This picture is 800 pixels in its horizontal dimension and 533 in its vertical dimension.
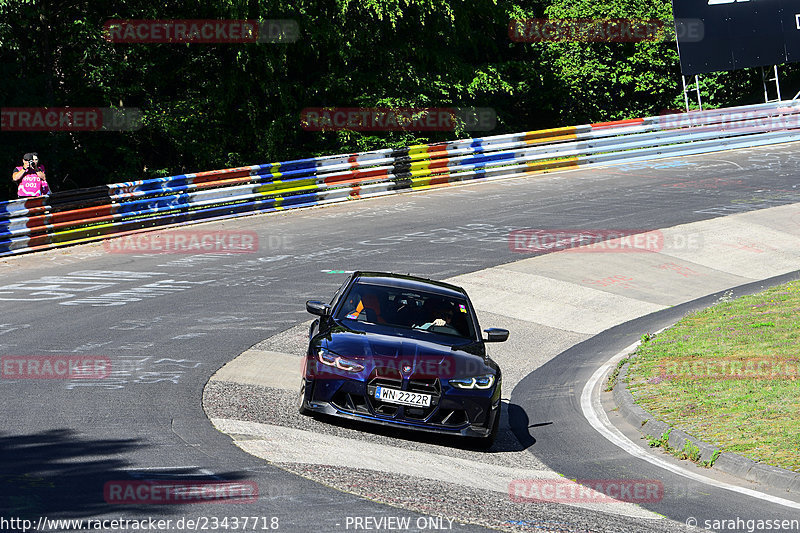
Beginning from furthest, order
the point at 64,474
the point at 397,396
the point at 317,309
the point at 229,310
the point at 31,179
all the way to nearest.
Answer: the point at 31,179 → the point at 229,310 → the point at 317,309 → the point at 397,396 → the point at 64,474

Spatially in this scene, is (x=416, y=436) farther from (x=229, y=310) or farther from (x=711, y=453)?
(x=229, y=310)

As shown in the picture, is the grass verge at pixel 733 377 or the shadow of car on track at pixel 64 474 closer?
the shadow of car on track at pixel 64 474

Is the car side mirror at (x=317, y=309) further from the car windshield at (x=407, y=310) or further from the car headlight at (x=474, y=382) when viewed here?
the car headlight at (x=474, y=382)

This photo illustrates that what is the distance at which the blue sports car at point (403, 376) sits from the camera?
31.1ft

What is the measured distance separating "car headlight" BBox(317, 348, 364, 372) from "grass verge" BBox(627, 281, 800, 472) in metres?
3.55

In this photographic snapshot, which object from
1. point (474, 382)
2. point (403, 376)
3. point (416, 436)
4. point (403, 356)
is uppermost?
point (403, 356)

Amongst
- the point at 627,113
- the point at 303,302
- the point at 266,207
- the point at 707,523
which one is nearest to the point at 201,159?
the point at 266,207

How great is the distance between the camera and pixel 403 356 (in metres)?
9.71

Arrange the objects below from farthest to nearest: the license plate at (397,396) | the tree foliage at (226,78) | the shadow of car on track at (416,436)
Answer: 1. the tree foliage at (226,78)
2. the shadow of car on track at (416,436)
3. the license plate at (397,396)

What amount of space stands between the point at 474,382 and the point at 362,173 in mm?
15916

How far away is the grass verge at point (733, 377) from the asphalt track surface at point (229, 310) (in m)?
1.01

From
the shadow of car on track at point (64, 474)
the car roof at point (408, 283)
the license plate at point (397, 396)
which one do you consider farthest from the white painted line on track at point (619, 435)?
the shadow of car on track at point (64, 474)

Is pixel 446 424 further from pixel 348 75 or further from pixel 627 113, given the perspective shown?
pixel 627 113

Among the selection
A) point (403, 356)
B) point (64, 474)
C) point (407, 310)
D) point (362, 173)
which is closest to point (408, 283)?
point (407, 310)
